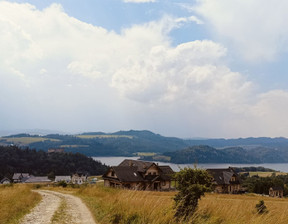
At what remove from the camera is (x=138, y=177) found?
57000 millimetres

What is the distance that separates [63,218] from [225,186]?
65.6 metres

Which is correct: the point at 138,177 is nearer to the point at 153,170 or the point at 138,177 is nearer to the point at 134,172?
the point at 134,172

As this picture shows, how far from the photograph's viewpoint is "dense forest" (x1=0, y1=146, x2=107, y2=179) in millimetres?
152450

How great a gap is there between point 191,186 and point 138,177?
4715cm

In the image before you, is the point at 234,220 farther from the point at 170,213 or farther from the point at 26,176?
the point at 26,176

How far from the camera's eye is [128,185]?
5547 centimetres

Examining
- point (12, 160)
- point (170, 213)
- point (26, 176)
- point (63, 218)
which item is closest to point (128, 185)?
point (63, 218)

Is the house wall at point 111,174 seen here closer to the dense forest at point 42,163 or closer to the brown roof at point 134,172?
the brown roof at point 134,172

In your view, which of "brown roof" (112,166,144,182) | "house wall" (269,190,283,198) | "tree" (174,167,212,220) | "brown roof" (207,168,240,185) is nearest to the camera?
"tree" (174,167,212,220)

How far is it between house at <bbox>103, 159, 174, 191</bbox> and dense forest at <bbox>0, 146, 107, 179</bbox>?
3803 inches

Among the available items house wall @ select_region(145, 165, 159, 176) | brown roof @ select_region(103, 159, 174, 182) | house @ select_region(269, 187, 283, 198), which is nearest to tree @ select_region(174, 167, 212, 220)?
brown roof @ select_region(103, 159, 174, 182)

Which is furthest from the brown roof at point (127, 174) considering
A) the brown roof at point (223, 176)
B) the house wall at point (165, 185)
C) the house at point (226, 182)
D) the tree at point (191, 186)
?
the tree at point (191, 186)

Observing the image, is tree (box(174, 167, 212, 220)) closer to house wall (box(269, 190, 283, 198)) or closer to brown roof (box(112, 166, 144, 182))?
brown roof (box(112, 166, 144, 182))

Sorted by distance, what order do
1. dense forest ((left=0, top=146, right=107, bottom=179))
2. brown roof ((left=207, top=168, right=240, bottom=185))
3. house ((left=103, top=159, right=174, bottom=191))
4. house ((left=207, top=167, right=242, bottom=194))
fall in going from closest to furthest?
house ((left=103, top=159, right=174, bottom=191)) < house ((left=207, top=167, right=242, bottom=194)) < brown roof ((left=207, top=168, right=240, bottom=185)) < dense forest ((left=0, top=146, right=107, bottom=179))
